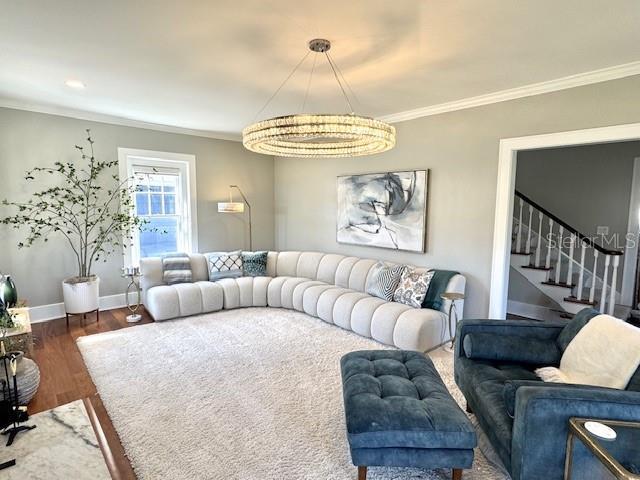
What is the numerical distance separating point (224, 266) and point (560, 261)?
14.8ft

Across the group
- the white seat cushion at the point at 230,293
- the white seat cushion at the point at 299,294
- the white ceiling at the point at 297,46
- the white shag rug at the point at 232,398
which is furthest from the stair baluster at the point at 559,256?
the white seat cushion at the point at 230,293

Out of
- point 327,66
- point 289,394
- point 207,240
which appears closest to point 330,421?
point 289,394

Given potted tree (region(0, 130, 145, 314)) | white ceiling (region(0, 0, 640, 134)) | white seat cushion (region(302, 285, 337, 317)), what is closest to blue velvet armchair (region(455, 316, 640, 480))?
white ceiling (region(0, 0, 640, 134))

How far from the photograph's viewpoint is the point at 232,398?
2.58 metres

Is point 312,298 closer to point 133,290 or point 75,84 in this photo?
point 133,290

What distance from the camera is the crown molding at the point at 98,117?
149 inches

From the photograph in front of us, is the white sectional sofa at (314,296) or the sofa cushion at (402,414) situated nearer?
the sofa cushion at (402,414)

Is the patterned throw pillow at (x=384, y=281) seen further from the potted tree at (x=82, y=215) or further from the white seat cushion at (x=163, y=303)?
the potted tree at (x=82, y=215)

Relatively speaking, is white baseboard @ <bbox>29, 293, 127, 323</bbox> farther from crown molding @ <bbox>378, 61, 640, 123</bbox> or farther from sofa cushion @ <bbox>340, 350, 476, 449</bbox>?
crown molding @ <bbox>378, 61, 640, 123</bbox>

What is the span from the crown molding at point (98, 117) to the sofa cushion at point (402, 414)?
4397 mm

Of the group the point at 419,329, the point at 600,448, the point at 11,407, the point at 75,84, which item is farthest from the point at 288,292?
the point at 600,448

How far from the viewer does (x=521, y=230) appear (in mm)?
4746

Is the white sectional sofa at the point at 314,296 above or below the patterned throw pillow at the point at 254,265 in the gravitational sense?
below

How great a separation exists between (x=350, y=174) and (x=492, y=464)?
369 cm
